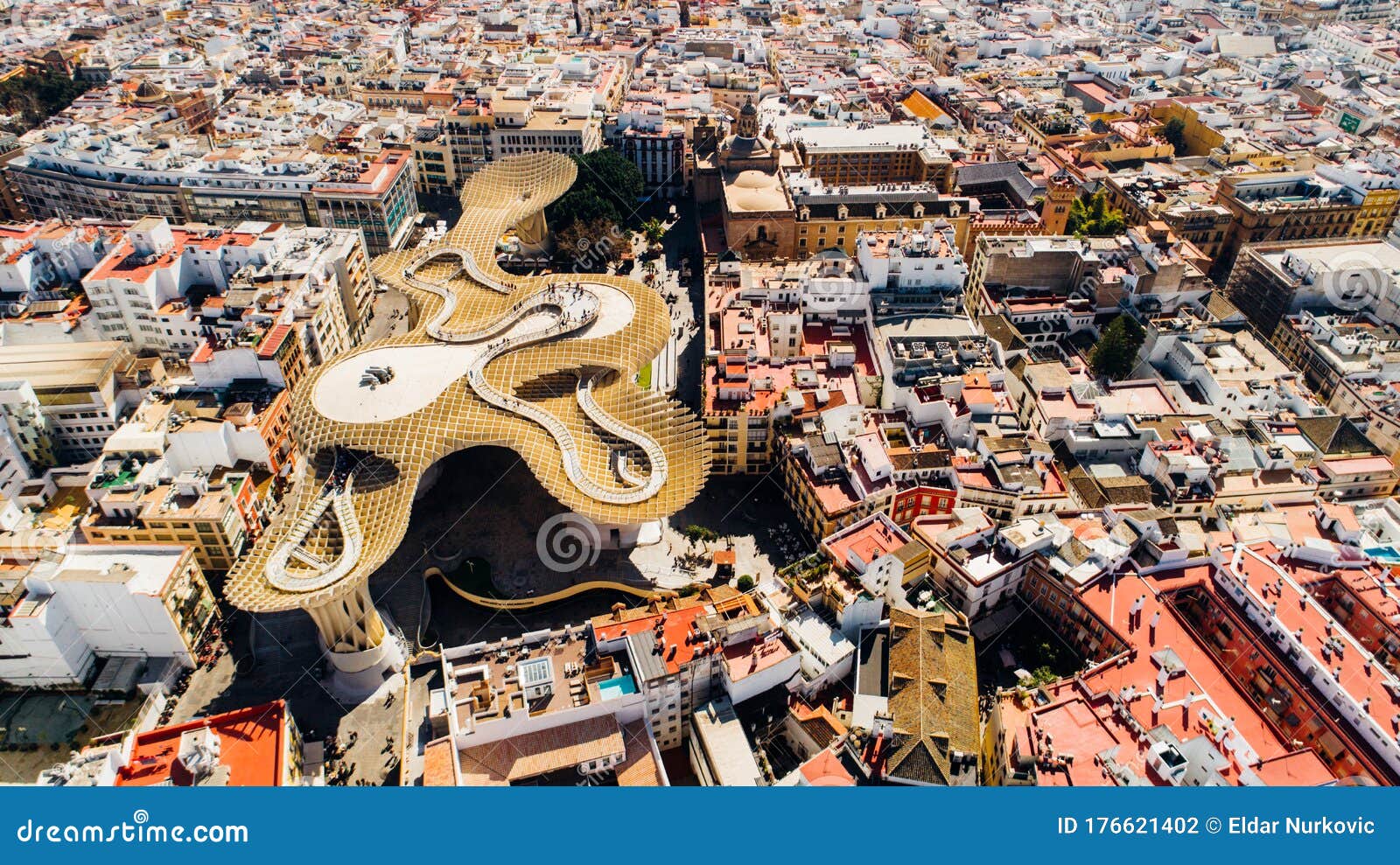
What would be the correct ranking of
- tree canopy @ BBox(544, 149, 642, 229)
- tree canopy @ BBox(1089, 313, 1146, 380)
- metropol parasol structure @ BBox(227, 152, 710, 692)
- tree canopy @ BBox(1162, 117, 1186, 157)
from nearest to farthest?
1. metropol parasol structure @ BBox(227, 152, 710, 692)
2. tree canopy @ BBox(1089, 313, 1146, 380)
3. tree canopy @ BBox(544, 149, 642, 229)
4. tree canopy @ BBox(1162, 117, 1186, 157)

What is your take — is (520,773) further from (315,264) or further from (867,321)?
(315,264)

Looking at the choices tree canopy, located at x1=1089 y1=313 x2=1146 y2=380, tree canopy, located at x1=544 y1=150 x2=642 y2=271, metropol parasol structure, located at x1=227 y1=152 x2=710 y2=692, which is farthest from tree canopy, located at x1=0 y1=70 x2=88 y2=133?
tree canopy, located at x1=1089 y1=313 x2=1146 y2=380

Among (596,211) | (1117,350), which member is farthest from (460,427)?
(1117,350)

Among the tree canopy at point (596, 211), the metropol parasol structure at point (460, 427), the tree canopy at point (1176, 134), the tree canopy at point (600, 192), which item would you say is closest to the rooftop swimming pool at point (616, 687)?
the metropol parasol structure at point (460, 427)

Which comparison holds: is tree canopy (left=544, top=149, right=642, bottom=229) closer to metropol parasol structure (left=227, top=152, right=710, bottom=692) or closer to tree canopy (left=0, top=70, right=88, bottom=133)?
metropol parasol structure (left=227, top=152, right=710, bottom=692)

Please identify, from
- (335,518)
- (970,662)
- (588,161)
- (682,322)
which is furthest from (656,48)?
(970,662)

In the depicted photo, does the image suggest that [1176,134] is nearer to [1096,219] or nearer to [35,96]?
[1096,219]
